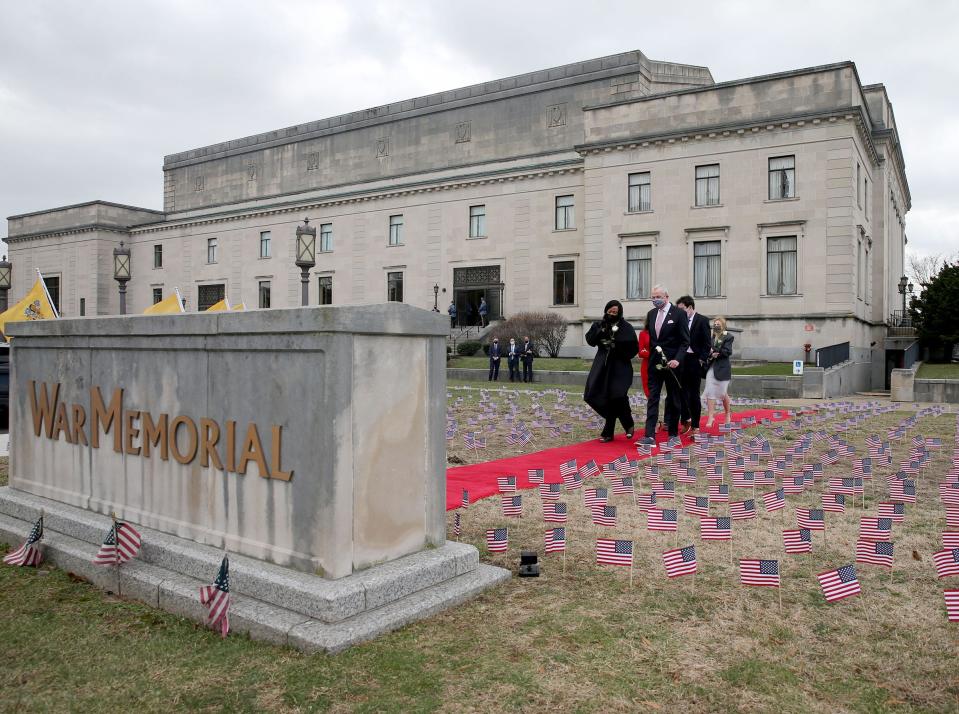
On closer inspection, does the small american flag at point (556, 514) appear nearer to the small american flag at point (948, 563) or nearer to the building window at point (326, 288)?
the small american flag at point (948, 563)

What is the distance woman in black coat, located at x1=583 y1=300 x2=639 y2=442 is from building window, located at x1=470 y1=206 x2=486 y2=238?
3242cm

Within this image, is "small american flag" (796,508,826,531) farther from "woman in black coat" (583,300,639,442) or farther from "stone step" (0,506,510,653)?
"woman in black coat" (583,300,639,442)

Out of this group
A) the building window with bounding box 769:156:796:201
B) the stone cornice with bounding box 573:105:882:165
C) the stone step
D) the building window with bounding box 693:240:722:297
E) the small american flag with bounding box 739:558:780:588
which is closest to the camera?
the stone step

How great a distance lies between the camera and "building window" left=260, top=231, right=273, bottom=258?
2004 inches

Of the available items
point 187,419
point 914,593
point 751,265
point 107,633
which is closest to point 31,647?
point 107,633

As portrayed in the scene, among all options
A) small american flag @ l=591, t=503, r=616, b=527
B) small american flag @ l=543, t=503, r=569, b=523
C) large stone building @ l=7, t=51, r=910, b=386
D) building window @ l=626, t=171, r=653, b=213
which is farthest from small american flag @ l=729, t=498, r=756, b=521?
building window @ l=626, t=171, r=653, b=213

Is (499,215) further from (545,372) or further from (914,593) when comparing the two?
(914,593)

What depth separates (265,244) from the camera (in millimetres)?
51125

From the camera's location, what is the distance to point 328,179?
5150 centimetres

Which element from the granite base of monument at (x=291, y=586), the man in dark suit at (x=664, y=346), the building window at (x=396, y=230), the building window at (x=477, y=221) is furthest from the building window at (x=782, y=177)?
the granite base of monument at (x=291, y=586)

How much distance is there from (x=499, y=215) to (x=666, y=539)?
123 feet

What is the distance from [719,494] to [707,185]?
2831 centimetres

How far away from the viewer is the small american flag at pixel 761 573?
406 cm

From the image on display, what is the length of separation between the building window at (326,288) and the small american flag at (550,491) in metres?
42.3
